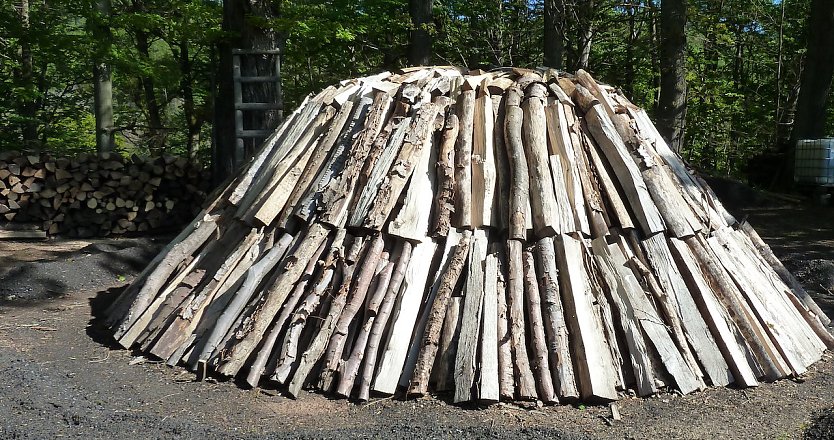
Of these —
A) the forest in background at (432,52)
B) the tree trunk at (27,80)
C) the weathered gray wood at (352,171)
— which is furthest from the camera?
the tree trunk at (27,80)

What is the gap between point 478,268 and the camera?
5.29 m

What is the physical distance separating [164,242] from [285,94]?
845cm

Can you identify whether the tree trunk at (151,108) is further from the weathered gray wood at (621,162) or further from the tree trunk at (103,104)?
the weathered gray wood at (621,162)

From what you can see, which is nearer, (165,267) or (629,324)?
(629,324)

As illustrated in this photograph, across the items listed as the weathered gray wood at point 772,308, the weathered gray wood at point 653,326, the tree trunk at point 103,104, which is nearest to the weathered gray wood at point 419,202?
the weathered gray wood at point 653,326

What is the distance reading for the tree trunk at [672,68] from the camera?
41.4 feet

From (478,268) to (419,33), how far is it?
9.97 metres

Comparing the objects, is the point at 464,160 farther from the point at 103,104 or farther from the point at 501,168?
the point at 103,104

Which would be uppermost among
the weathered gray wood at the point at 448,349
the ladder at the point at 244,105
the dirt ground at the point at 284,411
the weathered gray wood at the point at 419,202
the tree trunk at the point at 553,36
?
the tree trunk at the point at 553,36

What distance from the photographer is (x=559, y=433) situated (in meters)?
4.35

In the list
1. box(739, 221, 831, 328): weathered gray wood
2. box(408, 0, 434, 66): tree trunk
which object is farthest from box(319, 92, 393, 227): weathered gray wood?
box(408, 0, 434, 66): tree trunk

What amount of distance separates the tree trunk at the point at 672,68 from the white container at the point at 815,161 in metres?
2.71

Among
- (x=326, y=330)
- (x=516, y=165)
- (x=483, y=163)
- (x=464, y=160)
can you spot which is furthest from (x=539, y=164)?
(x=326, y=330)

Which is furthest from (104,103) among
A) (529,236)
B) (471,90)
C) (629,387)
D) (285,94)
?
(629,387)
